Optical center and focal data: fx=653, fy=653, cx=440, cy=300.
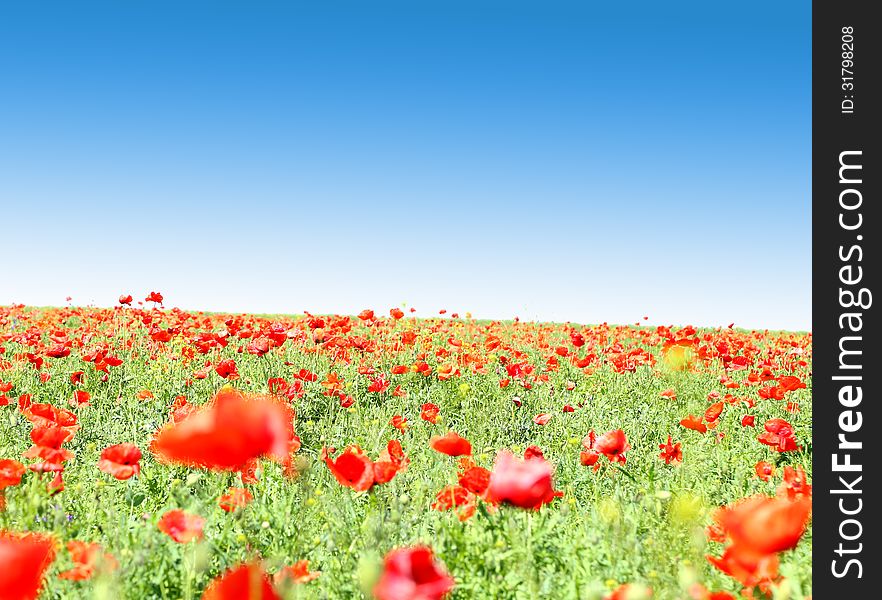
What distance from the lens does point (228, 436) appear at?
147 centimetres

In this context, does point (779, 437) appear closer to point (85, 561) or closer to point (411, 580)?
point (411, 580)

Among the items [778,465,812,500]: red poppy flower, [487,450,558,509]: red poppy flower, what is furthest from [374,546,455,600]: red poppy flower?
[778,465,812,500]: red poppy flower

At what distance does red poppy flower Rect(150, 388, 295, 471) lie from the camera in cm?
146

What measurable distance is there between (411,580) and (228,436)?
0.52 metres

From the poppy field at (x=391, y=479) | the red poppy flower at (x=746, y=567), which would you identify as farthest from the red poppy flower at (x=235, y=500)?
the red poppy flower at (x=746, y=567)
